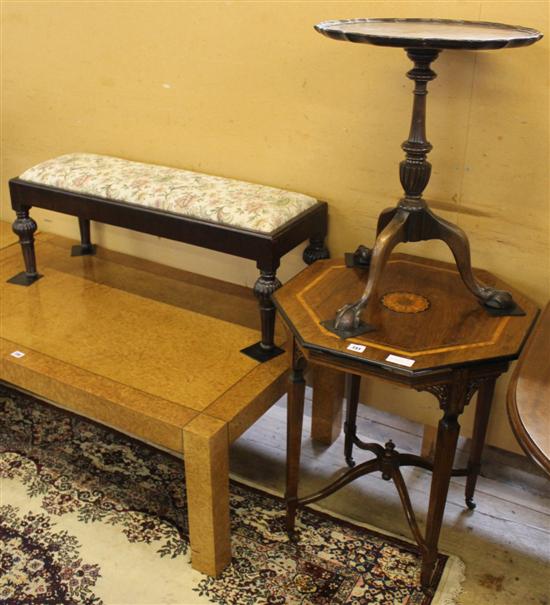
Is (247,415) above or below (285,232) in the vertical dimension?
below

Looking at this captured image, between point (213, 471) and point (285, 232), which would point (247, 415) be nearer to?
point (213, 471)

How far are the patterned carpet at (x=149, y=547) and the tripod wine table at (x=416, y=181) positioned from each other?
2.37 feet

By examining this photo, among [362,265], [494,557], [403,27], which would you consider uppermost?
[403,27]

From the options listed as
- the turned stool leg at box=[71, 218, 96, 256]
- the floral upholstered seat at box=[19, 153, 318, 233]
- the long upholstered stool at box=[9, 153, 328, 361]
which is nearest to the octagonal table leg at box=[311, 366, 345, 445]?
the long upholstered stool at box=[9, 153, 328, 361]

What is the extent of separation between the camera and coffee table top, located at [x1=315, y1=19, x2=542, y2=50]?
1.64 metres

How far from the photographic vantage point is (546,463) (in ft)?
4.25

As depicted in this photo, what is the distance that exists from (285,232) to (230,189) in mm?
306

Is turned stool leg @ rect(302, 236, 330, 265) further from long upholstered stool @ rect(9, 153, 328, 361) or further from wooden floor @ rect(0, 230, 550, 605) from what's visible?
wooden floor @ rect(0, 230, 550, 605)

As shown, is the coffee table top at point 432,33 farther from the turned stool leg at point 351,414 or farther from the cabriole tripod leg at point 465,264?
the turned stool leg at point 351,414

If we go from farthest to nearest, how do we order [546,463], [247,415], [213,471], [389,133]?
[389,133]
[247,415]
[213,471]
[546,463]

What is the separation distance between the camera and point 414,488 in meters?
2.47

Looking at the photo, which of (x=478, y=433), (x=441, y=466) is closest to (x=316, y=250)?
(x=478, y=433)

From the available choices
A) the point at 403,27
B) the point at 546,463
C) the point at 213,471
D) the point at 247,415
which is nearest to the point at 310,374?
the point at 247,415

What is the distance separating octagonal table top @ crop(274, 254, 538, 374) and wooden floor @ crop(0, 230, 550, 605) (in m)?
0.45
